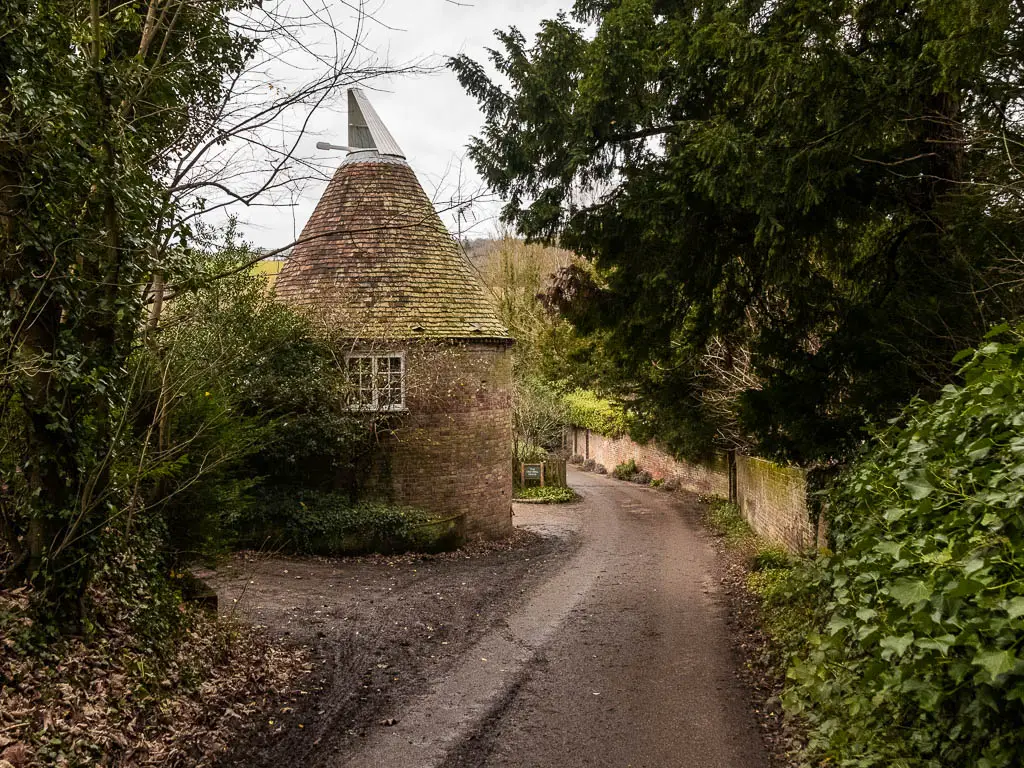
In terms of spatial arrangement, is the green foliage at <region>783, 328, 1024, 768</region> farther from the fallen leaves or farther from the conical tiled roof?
the conical tiled roof

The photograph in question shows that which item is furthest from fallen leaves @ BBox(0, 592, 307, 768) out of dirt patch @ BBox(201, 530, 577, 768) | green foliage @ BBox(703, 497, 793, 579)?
green foliage @ BBox(703, 497, 793, 579)

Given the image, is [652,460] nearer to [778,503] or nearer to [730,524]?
[730,524]

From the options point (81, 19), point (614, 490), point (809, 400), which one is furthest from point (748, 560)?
point (614, 490)

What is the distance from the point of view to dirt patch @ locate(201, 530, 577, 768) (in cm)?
641

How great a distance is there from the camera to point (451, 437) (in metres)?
17.0

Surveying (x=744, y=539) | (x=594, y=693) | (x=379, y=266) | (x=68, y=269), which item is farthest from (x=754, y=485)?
(x=68, y=269)

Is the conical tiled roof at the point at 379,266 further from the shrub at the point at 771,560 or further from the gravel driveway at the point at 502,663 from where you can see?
the shrub at the point at 771,560

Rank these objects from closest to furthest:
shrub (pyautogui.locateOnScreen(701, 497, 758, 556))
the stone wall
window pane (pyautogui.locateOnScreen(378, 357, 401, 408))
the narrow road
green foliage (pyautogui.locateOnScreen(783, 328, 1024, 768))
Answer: green foliage (pyautogui.locateOnScreen(783, 328, 1024, 768)) → the narrow road → the stone wall → window pane (pyautogui.locateOnScreen(378, 357, 401, 408)) → shrub (pyautogui.locateOnScreen(701, 497, 758, 556))

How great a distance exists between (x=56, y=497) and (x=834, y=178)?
787cm

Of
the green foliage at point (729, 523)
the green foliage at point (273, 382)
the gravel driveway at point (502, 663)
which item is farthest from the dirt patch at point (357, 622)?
the green foliage at point (729, 523)

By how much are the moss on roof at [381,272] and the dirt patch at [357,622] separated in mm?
5116


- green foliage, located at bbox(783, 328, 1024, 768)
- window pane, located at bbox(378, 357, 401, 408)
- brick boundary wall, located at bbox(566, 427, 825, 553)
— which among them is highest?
window pane, located at bbox(378, 357, 401, 408)

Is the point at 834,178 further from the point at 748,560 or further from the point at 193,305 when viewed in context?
the point at 193,305

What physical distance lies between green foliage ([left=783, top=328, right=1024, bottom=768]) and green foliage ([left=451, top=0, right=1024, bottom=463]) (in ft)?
9.64
